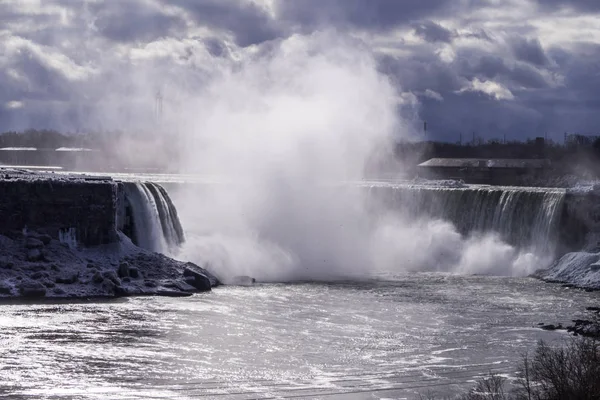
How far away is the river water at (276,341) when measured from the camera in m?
26.5

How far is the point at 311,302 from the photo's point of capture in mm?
40156

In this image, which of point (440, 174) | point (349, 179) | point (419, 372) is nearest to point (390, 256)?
point (349, 179)

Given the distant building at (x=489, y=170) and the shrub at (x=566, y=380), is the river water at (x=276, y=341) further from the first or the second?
the distant building at (x=489, y=170)

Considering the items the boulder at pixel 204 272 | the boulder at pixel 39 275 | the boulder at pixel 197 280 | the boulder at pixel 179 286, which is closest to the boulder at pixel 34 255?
the boulder at pixel 39 275

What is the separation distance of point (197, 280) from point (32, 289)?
664 cm

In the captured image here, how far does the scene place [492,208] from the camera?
57594mm

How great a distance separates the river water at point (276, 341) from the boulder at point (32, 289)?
1.63m

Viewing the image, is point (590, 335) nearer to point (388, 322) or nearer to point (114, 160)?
point (388, 322)

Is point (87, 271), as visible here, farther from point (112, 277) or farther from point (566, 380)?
point (566, 380)

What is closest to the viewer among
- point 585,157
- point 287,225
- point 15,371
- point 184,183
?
point 15,371

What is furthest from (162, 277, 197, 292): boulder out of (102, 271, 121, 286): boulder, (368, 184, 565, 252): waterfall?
(368, 184, 565, 252): waterfall

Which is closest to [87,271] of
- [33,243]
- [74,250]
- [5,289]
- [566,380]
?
[74,250]

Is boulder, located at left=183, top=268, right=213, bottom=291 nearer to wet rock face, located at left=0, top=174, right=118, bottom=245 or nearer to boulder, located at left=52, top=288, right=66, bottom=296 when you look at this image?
wet rock face, located at left=0, top=174, right=118, bottom=245

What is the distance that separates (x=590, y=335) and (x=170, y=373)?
12.6 meters
